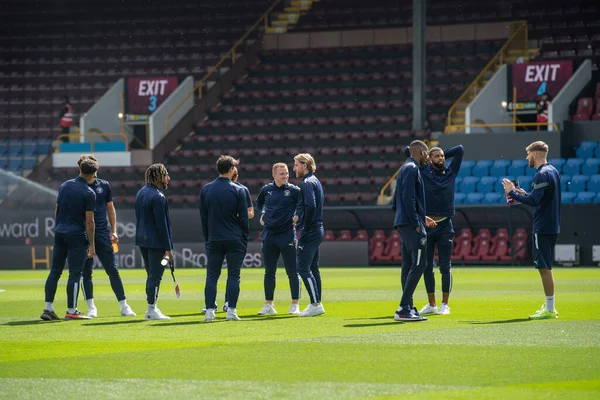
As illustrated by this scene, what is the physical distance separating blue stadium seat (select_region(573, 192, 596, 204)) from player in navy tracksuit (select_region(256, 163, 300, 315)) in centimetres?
1934

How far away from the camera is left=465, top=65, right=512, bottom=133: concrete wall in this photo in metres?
37.3

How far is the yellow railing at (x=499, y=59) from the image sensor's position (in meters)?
38.8

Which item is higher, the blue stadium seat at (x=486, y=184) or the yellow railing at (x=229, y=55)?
the yellow railing at (x=229, y=55)

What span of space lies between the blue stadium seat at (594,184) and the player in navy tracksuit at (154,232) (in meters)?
21.1

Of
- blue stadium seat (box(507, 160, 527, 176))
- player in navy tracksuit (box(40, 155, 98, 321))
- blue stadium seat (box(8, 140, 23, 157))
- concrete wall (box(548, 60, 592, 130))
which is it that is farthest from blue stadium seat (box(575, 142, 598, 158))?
player in navy tracksuit (box(40, 155, 98, 321))

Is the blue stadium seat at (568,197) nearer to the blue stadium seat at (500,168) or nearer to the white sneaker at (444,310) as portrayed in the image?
the blue stadium seat at (500,168)

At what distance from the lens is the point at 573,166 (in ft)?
110

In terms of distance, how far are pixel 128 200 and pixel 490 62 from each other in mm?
13299

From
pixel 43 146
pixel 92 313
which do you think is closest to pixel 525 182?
pixel 43 146

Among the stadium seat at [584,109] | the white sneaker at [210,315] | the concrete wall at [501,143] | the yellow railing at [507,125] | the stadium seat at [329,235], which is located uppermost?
the stadium seat at [584,109]

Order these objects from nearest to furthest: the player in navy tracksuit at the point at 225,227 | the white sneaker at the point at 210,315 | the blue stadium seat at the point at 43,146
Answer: the player in navy tracksuit at the point at 225,227 → the white sneaker at the point at 210,315 → the blue stadium seat at the point at 43,146

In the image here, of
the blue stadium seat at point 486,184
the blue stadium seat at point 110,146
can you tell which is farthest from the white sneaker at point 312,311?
the blue stadium seat at point 110,146

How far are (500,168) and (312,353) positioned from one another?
2565cm

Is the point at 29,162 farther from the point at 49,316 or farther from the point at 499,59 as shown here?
the point at 49,316
